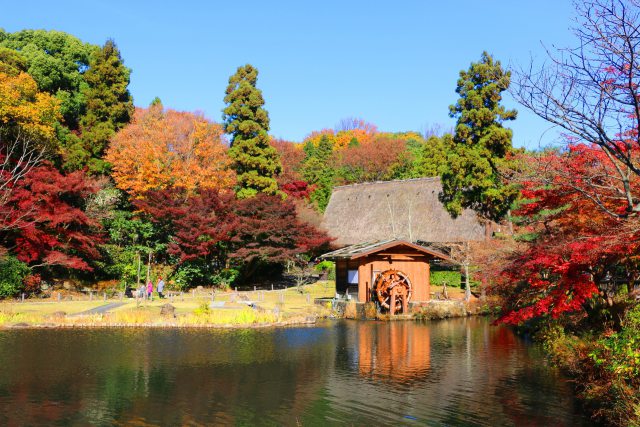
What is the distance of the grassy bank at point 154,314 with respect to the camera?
21.5 m

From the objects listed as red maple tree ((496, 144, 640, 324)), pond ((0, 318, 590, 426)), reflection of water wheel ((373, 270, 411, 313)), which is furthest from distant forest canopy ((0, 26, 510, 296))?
red maple tree ((496, 144, 640, 324))

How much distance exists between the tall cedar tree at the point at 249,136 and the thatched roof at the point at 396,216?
25.2 ft

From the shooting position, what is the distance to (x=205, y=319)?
22156 mm

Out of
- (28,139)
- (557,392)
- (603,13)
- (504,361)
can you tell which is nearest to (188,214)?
(28,139)

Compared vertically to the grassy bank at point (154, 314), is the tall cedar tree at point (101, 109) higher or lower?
higher

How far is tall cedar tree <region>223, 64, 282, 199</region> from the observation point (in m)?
35.8

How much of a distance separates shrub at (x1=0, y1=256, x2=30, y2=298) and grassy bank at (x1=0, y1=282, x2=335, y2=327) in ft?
2.96

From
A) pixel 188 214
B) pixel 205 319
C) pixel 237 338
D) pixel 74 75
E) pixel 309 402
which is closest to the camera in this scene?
pixel 309 402

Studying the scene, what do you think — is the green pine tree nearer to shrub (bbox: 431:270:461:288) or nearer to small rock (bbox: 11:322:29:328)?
shrub (bbox: 431:270:461:288)

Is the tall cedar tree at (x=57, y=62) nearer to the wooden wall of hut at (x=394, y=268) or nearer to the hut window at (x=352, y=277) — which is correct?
the hut window at (x=352, y=277)

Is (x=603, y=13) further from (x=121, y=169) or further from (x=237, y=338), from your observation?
(x=121, y=169)

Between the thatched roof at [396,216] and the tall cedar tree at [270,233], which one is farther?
the thatched roof at [396,216]

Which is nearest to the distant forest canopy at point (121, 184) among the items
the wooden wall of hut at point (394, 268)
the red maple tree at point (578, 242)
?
the wooden wall of hut at point (394, 268)

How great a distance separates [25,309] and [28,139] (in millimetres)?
9843
